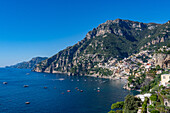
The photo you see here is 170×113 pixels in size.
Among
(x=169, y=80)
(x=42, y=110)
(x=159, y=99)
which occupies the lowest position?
(x=42, y=110)

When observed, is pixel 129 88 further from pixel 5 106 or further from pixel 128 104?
pixel 5 106

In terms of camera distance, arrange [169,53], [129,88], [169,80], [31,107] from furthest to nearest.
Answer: [169,53]
[129,88]
[31,107]
[169,80]

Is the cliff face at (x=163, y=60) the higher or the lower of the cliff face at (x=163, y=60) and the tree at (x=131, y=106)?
the higher

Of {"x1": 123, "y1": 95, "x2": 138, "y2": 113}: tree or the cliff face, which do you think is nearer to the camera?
{"x1": 123, "y1": 95, "x2": 138, "y2": 113}: tree

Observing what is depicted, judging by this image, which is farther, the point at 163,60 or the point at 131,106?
the point at 163,60

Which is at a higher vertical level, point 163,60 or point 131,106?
point 163,60

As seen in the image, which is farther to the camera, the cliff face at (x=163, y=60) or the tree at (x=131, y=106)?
the cliff face at (x=163, y=60)

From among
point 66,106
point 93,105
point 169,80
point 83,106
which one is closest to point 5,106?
point 66,106

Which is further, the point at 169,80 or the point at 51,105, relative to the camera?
the point at 51,105

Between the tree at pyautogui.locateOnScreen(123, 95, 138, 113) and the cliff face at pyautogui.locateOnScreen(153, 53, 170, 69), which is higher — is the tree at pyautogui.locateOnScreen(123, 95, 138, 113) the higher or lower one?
the lower one

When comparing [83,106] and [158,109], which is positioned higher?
[158,109]

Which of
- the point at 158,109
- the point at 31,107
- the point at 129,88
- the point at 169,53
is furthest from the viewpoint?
the point at 169,53
